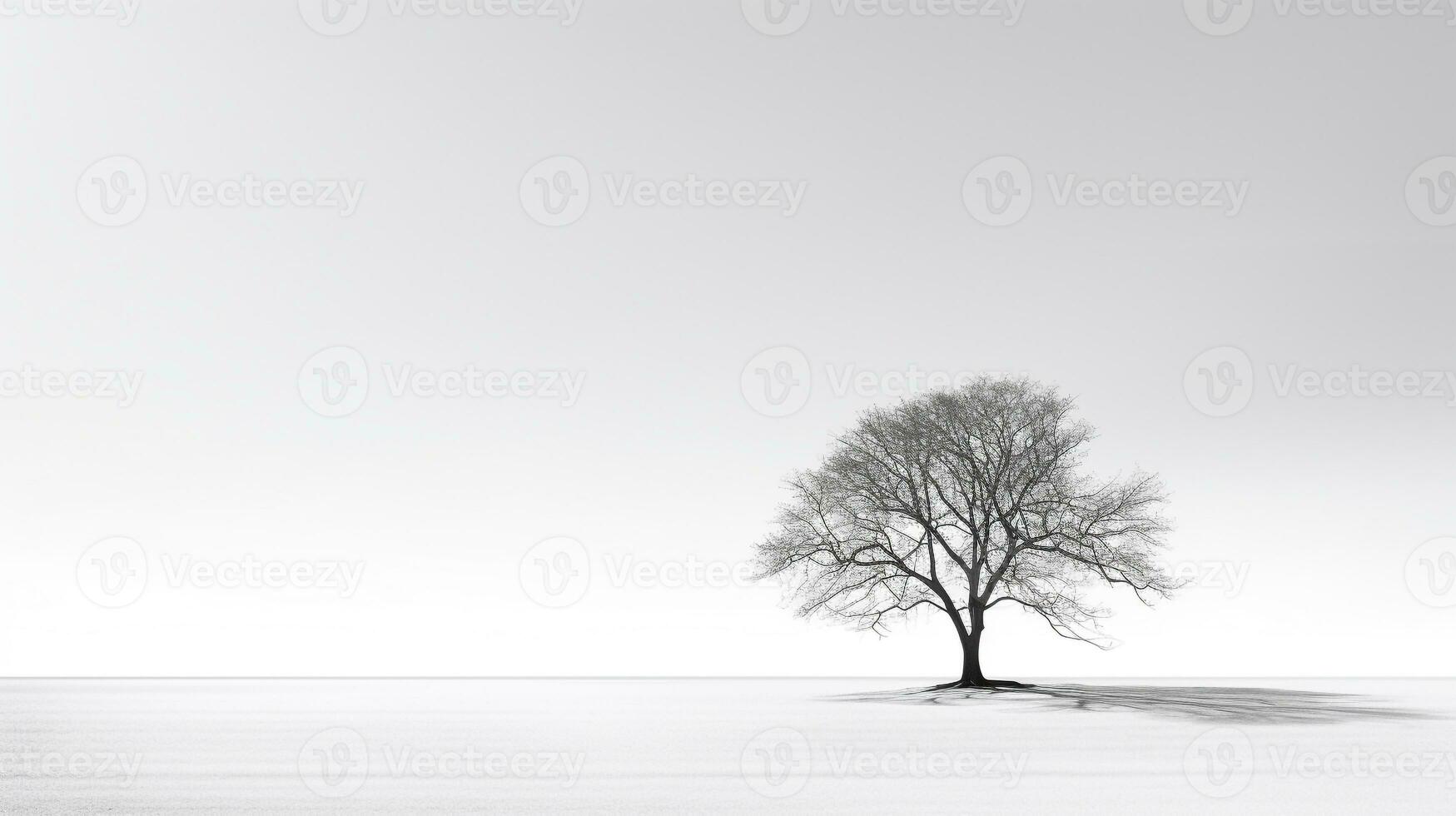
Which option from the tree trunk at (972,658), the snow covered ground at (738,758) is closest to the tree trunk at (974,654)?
the tree trunk at (972,658)

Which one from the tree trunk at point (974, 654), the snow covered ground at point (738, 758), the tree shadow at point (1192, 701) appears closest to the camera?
the snow covered ground at point (738, 758)

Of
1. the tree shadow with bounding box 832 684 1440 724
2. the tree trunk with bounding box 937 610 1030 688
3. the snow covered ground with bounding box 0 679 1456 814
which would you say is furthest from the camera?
the tree trunk with bounding box 937 610 1030 688

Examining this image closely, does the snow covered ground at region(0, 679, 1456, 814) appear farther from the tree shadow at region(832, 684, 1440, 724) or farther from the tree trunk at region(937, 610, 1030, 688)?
the tree trunk at region(937, 610, 1030, 688)

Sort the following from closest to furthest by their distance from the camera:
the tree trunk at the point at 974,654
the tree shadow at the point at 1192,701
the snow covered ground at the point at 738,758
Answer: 1. the snow covered ground at the point at 738,758
2. the tree shadow at the point at 1192,701
3. the tree trunk at the point at 974,654

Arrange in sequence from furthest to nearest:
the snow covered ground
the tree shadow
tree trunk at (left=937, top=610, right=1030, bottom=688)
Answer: tree trunk at (left=937, top=610, right=1030, bottom=688) → the tree shadow → the snow covered ground

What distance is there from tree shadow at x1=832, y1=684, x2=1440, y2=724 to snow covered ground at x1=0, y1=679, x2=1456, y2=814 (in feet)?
0.77

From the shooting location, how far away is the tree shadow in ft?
81.6

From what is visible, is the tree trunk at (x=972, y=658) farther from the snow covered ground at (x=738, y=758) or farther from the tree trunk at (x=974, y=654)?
the snow covered ground at (x=738, y=758)

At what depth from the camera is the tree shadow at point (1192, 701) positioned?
24859 mm

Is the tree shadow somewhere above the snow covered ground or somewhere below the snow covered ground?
below

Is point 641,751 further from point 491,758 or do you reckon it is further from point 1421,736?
point 1421,736

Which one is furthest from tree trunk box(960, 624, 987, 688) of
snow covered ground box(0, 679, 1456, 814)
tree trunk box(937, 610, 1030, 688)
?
snow covered ground box(0, 679, 1456, 814)

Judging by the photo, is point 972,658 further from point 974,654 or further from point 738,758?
point 738,758

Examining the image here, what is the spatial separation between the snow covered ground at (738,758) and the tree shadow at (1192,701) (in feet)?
0.77
